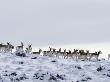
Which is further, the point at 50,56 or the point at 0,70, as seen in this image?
the point at 50,56

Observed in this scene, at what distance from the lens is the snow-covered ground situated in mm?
62250

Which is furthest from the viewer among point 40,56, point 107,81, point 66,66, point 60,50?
point 60,50

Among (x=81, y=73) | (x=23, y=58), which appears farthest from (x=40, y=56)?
(x=81, y=73)

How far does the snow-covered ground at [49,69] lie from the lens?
6225cm

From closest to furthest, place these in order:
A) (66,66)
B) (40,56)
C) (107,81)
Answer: (107,81)
(66,66)
(40,56)

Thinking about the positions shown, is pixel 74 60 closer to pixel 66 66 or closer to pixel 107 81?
pixel 66 66

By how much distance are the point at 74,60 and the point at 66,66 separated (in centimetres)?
525

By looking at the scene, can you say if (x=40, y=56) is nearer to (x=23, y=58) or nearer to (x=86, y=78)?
(x=23, y=58)

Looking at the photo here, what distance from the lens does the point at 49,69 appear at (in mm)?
65250

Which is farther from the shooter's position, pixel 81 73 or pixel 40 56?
pixel 40 56

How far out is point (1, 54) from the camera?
71.3m

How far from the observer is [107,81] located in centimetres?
6194

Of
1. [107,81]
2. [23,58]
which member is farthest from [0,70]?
[107,81]

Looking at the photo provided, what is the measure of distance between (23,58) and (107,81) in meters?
12.1
